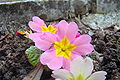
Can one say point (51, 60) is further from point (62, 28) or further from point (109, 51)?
point (109, 51)

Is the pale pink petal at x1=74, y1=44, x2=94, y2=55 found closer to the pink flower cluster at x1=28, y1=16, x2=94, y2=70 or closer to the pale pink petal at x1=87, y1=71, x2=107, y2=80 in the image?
the pink flower cluster at x1=28, y1=16, x2=94, y2=70

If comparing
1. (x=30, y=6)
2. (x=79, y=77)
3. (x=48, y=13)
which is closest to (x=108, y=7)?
(x=48, y=13)

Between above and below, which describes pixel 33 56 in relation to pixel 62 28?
below

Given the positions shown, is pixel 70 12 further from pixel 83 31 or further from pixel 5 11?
pixel 5 11

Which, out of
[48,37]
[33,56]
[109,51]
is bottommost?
[109,51]

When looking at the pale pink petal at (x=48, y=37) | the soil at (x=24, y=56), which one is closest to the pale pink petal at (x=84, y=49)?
the pale pink petal at (x=48, y=37)

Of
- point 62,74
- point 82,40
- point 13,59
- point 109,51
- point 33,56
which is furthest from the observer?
Result: point 109,51

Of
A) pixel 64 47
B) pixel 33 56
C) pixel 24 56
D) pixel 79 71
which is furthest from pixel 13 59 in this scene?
pixel 79 71

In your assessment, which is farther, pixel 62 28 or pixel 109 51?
pixel 109 51

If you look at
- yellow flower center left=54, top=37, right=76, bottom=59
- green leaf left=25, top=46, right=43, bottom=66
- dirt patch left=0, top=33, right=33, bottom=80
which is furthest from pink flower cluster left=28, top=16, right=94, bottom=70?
dirt patch left=0, top=33, right=33, bottom=80

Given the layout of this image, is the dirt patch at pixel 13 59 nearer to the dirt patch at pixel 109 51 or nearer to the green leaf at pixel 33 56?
the green leaf at pixel 33 56
